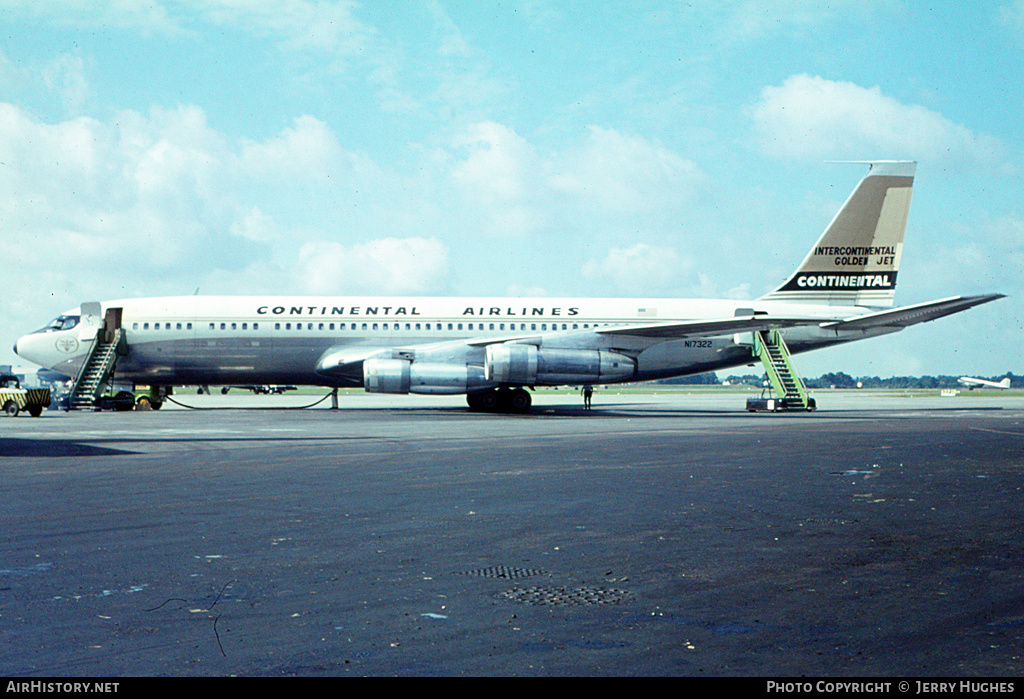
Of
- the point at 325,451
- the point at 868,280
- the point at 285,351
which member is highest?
the point at 868,280

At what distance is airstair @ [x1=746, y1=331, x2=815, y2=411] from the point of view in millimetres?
32906

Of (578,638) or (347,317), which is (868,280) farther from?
(578,638)

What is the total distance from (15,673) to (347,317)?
2743 cm

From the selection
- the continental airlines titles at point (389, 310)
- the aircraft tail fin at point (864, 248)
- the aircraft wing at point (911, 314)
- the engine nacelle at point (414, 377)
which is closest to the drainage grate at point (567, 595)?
the engine nacelle at point (414, 377)

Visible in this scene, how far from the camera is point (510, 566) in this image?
6.42 m

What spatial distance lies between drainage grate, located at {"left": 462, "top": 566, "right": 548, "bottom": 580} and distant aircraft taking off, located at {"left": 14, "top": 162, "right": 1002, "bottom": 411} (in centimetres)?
2292

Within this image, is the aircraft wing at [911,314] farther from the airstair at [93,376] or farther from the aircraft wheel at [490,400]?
the airstair at [93,376]

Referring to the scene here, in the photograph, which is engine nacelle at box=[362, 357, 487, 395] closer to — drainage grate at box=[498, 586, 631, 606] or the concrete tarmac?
the concrete tarmac

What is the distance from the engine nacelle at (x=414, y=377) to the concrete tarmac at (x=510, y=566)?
14583 mm

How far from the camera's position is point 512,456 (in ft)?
49.5

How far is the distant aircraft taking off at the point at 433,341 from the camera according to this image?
29719 millimetres

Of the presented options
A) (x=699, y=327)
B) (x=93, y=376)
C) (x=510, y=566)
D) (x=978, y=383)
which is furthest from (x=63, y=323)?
(x=978, y=383)

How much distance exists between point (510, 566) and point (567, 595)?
→ 3.17ft
